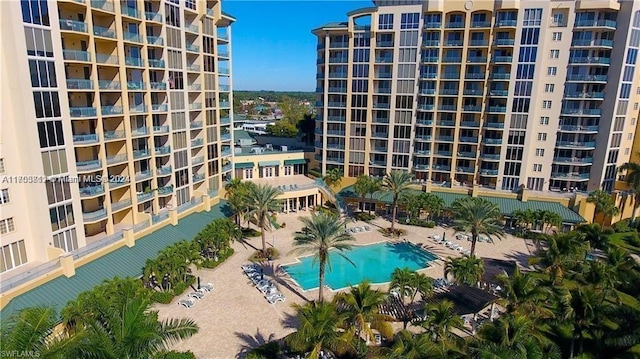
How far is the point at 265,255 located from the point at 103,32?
2839 cm

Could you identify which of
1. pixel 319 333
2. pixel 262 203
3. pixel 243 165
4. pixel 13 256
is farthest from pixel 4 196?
pixel 243 165

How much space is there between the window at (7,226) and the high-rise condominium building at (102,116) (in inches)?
3.2

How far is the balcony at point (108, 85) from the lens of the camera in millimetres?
38781

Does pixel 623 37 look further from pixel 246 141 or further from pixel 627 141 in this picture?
pixel 246 141

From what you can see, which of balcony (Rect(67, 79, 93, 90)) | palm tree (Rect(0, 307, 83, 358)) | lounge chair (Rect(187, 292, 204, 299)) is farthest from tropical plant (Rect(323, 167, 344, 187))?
palm tree (Rect(0, 307, 83, 358))

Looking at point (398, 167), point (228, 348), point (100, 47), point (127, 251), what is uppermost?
point (100, 47)

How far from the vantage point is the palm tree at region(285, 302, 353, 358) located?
78.5 ft

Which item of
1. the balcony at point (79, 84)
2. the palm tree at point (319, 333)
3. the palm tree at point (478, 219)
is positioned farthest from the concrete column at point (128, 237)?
the palm tree at point (478, 219)

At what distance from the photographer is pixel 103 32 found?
A: 125ft

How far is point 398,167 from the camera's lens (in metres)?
64.7

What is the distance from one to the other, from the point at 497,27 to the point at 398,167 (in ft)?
81.9

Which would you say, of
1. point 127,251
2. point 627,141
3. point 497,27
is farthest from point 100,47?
point 627,141

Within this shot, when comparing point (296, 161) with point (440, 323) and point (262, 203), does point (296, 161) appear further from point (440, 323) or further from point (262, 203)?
point (440, 323)

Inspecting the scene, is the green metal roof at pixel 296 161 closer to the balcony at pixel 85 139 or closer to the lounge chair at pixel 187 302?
the balcony at pixel 85 139
